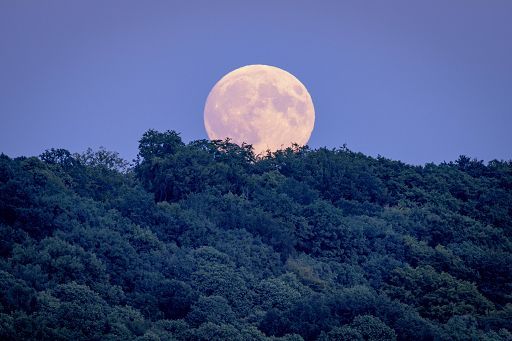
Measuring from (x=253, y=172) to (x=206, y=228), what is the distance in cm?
1578

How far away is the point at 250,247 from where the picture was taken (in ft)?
262

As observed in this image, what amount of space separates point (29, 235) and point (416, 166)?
37060 millimetres

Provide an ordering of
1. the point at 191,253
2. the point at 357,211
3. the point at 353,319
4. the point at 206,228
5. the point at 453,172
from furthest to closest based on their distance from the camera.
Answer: the point at 453,172 → the point at 357,211 → the point at 206,228 → the point at 191,253 → the point at 353,319

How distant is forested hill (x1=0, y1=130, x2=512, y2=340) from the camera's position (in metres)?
67.7

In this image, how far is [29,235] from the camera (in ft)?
244

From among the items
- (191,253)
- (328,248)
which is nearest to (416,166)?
(328,248)

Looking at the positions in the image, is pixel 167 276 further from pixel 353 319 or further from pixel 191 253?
pixel 353 319

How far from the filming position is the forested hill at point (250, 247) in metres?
67.7

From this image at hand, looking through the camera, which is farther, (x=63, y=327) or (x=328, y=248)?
(x=328, y=248)

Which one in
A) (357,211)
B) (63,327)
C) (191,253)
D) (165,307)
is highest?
(357,211)

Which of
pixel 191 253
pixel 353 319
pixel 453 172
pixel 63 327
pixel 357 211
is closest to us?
pixel 63 327

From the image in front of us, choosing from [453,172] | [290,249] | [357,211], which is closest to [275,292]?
[290,249]

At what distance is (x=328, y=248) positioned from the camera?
8381cm

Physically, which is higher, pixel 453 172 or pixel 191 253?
pixel 453 172
